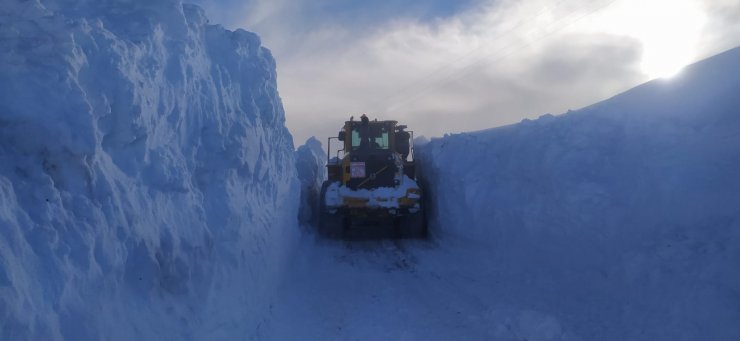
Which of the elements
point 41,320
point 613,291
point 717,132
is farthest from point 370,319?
point 717,132

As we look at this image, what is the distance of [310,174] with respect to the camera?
1811cm

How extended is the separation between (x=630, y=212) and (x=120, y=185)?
6.71 m

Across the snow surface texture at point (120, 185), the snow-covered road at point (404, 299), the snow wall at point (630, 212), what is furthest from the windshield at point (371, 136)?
the snow surface texture at point (120, 185)

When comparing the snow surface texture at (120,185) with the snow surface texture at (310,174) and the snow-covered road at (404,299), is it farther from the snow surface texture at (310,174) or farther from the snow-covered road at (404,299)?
the snow surface texture at (310,174)

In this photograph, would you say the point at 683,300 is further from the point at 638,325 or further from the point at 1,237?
the point at 1,237

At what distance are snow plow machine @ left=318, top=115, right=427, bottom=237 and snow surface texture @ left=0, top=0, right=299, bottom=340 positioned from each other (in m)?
5.74

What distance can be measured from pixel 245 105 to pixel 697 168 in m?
7.38

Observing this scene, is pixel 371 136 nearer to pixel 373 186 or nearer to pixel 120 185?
pixel 373 186

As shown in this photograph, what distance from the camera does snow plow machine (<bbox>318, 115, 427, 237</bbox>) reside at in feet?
45.5

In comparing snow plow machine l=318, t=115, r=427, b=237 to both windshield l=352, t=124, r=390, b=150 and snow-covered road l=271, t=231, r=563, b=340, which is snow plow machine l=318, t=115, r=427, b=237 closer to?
windshield l=352, t=124, r=390, b=150

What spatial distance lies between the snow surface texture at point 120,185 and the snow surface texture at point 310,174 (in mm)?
7078

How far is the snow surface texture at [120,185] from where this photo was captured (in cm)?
363

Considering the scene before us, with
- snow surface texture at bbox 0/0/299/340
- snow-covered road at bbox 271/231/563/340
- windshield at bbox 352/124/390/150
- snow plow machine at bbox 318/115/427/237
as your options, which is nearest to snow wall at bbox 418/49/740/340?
snow-covered road at bbox 271/231/563/340

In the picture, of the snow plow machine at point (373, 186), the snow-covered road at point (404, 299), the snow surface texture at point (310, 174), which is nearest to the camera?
the snow-covered road at point (404, 299)
